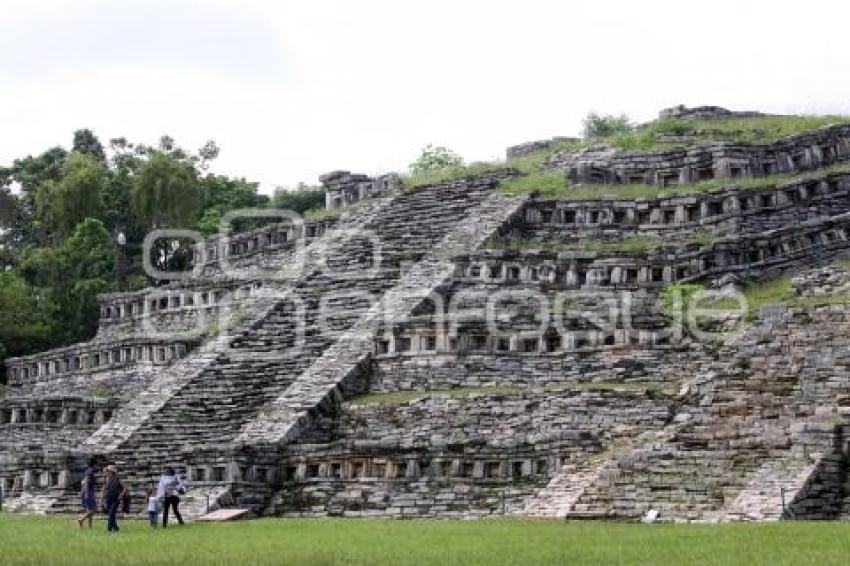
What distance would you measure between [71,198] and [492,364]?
34.7 metres

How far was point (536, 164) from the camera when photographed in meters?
51.2

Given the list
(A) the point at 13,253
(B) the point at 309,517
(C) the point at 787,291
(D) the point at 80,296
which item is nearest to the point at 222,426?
(B) the point at 309,517

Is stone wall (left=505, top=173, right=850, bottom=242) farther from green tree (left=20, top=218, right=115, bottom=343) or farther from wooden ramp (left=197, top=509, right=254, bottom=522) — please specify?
green tree (left=20, top=218, right=115, bottom=343)

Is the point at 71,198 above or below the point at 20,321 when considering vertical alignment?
above

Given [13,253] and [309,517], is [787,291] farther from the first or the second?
[13,253]

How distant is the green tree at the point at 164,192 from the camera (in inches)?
2552

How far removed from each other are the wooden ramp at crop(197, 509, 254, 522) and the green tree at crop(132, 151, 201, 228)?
34681 mm

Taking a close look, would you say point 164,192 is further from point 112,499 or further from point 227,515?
point 112,499

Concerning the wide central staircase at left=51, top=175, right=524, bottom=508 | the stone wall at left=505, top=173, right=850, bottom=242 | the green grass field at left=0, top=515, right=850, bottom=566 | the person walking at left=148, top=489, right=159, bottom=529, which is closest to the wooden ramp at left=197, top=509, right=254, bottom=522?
the wide central staircase at left=51, top=175, right=524, bottom=508

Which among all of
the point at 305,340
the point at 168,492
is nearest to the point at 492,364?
the point at 305,340

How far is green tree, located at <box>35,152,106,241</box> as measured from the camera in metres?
66.6

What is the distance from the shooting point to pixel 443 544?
23.2m

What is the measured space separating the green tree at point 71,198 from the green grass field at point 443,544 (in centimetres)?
3968

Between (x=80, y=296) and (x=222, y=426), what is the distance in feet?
80.9
